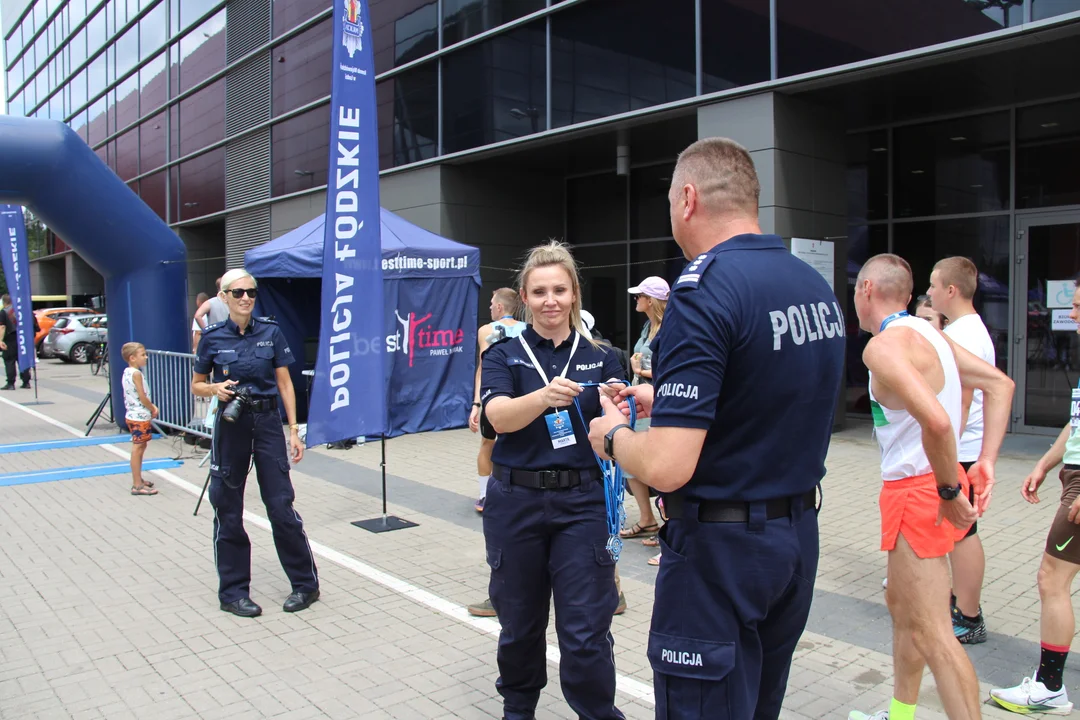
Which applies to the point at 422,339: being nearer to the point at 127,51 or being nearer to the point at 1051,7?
the point at 1051,7

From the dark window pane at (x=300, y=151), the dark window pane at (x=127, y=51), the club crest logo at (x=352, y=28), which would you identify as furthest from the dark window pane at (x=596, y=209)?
the dark window pane at (x=127, y=51)

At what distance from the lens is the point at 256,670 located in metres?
4.20

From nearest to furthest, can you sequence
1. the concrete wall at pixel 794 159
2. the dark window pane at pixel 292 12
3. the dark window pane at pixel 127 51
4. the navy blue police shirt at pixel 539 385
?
the navy blue police shirt at pixel 539 385 → the concrete wall at pixel 794 159 → the dark window pane at pixel 292 12 → the dark window pane at pixel 127 51

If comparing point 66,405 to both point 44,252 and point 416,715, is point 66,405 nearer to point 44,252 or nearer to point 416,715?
point 416,715

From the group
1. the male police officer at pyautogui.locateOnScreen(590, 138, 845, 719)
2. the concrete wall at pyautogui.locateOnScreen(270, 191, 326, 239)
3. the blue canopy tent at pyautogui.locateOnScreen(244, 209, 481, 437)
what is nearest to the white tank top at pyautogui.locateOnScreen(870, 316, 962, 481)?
the male police officer at pyautogui.locateOnScreen(590, 138, 845, 719)

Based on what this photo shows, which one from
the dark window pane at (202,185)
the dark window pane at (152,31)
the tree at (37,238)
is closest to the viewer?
the dark window pane at (202,185)

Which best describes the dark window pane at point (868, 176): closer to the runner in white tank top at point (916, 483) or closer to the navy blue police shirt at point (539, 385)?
the runner in white tank top at point (916, 483)

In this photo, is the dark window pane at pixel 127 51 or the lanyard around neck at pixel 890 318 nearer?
the lanyard around neck at pixel 890 318

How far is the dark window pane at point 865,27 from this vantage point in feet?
27.7

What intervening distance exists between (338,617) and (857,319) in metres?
9.43

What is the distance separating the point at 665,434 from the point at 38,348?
3063cm

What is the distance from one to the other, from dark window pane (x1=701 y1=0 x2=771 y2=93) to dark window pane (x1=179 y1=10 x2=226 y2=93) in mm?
14880

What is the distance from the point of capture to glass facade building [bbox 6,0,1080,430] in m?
9.54

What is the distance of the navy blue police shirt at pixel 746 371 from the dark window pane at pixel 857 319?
34.4 feet
